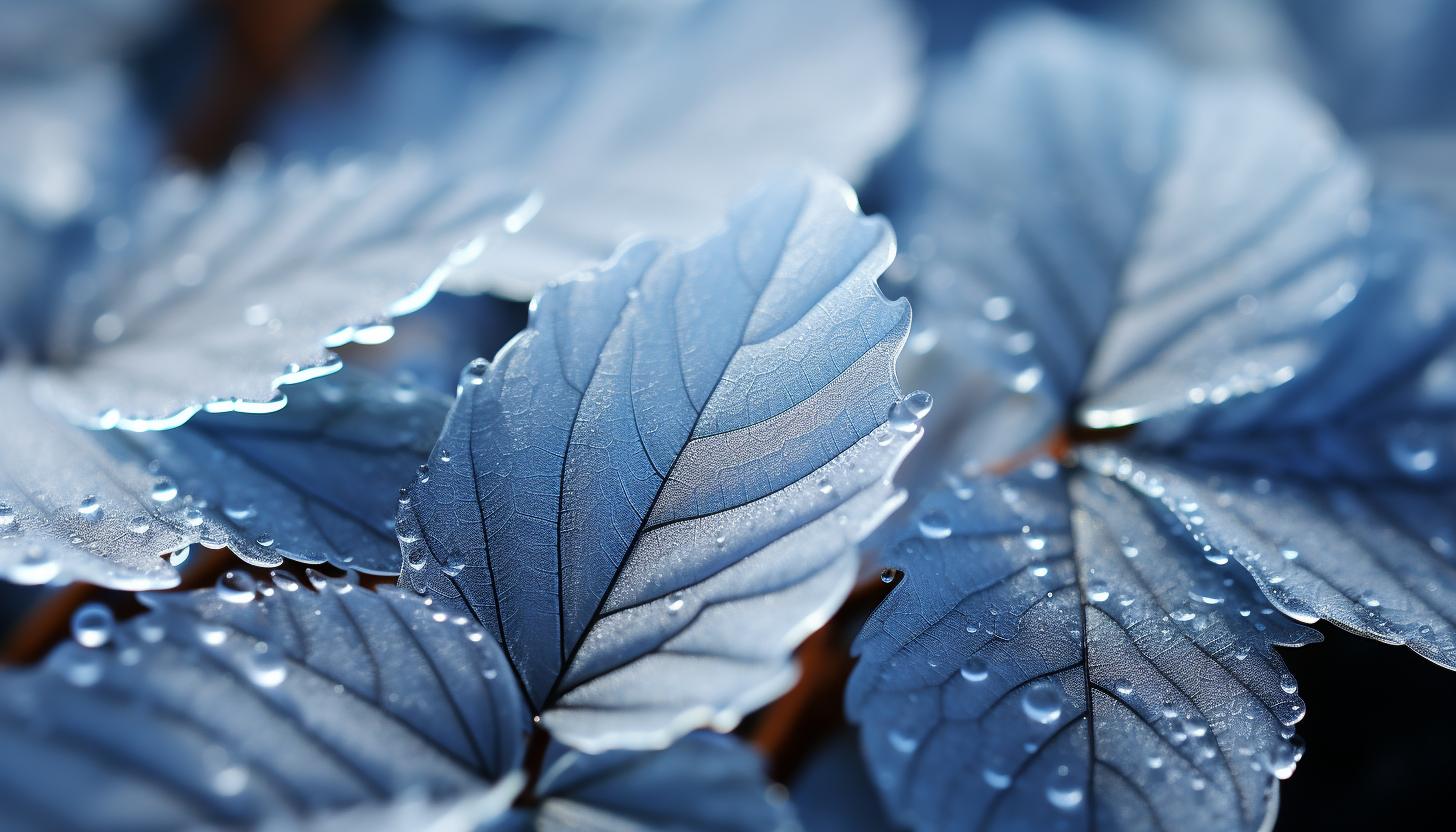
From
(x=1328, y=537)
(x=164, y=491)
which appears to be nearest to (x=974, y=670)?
(x=1328, y=537)

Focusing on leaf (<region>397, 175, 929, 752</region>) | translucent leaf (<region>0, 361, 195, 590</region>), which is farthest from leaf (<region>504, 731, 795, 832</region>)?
translucent leaf (<region>0, 361, 195, 590</region>)

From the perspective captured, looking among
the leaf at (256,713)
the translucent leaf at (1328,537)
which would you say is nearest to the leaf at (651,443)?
the leaf at (256,713)

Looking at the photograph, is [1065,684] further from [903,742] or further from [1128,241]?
[1128,241]

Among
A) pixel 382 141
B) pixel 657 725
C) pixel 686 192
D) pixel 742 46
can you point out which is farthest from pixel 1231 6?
pixel 657 725

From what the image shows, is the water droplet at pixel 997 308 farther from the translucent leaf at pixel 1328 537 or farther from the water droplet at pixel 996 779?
the water droplet at pixel 996 779

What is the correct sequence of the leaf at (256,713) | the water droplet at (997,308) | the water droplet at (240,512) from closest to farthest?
the leaf at (256,713) → the water droplet at (240,512) → the water droplet at (997,308)

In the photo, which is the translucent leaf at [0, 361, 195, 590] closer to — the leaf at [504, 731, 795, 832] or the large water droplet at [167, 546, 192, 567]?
the large water droplet at [167, 546, 192, 567]
